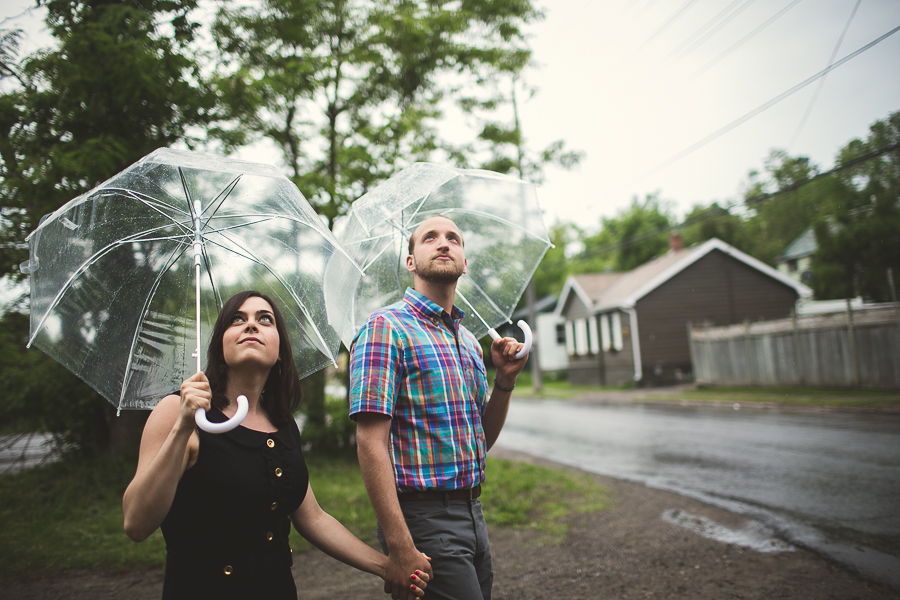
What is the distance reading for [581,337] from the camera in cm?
3089

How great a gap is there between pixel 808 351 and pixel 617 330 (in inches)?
418

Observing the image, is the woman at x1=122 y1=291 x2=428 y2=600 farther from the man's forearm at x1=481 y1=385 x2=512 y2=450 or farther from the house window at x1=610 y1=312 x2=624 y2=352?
the house window at x1=610 y1=312 x2=624 y2=352

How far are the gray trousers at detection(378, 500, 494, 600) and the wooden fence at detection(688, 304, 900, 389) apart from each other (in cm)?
1561

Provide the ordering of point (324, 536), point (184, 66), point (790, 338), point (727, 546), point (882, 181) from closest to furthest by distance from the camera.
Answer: point (324, 536), point (727, 546), point (184, 66), point (790, 338), point (882, 181)

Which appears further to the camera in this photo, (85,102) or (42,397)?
(42,397)

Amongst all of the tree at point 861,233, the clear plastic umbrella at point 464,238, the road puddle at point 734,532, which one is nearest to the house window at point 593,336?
the tree at point 861,233

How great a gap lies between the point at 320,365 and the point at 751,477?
6794 mm

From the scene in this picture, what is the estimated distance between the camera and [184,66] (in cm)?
600

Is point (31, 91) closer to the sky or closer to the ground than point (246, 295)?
closer to the sky

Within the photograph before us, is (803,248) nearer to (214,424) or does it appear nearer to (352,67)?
(352,67)

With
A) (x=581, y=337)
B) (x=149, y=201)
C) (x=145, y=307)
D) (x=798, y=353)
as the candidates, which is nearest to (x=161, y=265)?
(x=145, y=307)

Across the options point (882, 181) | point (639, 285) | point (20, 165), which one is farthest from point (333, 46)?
point (882, 181)

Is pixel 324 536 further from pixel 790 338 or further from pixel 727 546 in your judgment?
pixel 790 338

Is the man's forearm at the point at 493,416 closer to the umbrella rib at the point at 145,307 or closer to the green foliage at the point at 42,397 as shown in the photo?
the umbrella rib at the point at 145,307
